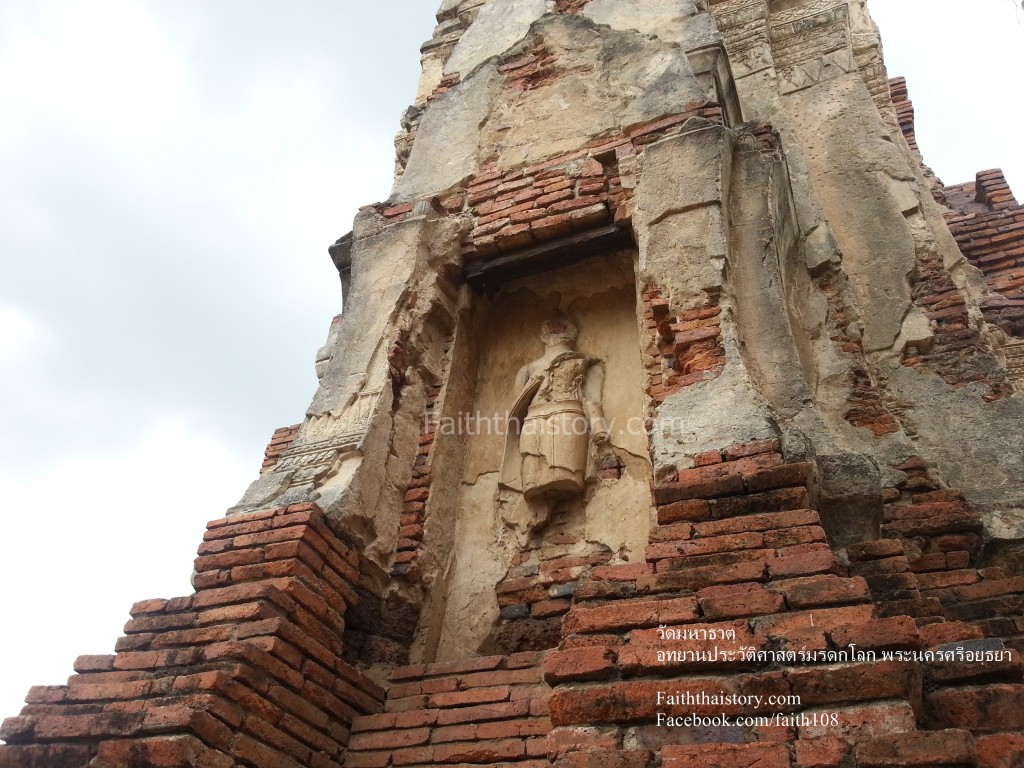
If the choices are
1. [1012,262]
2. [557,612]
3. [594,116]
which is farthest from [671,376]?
[1012,262]

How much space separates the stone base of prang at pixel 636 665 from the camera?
2.07 m

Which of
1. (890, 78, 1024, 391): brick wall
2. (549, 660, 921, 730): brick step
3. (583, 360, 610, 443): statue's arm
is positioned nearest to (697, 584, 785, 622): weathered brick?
(549, 660, 921, 730): brick step

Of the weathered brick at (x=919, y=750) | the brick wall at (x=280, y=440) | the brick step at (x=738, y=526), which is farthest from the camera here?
the brick wall at (x=280, y=440)

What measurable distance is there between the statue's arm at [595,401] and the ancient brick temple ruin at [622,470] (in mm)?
20

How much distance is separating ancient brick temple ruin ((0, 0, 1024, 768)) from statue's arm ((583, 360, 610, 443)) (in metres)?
0.02

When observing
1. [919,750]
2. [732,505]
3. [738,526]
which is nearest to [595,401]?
[732,505]

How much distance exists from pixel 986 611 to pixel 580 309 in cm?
283

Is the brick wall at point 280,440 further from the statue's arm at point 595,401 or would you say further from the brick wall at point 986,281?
the brick wall at point 986,281

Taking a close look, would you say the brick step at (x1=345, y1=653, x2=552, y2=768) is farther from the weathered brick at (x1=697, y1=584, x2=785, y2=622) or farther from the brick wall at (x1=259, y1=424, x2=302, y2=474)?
the brick wall at (x1=259, y1=424, x2=302, y2=474)

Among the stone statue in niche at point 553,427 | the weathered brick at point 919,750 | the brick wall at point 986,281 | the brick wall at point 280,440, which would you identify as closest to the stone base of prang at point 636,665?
the weathered brick at point 919,750

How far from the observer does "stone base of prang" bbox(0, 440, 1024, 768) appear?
6.79ft

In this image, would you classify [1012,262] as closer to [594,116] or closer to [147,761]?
[594,116]

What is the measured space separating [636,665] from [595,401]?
240 centimetres

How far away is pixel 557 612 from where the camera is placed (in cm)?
377
